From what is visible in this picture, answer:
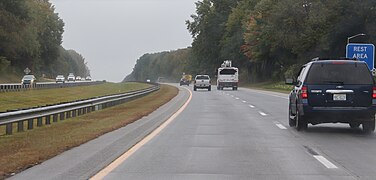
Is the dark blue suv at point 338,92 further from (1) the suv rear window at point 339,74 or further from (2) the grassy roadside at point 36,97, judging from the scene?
(2) the grassy roadside at point 36,97

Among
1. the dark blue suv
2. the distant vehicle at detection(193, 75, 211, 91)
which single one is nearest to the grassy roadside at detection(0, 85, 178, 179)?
the dark blue suv

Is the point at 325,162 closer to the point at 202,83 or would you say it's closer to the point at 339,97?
the point at 339,97

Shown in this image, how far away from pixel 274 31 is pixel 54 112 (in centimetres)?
7068

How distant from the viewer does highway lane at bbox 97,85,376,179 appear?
10258 mm

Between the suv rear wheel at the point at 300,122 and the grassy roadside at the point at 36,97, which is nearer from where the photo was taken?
the suv rear wheel at the point at 300,122

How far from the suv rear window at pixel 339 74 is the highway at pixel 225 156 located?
1515mm

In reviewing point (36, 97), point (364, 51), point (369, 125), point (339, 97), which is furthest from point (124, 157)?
point (36, 97)

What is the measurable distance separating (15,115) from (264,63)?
98.2 m

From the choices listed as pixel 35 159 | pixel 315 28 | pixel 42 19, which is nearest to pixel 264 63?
pixel 315 28

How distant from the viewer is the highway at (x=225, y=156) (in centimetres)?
1016

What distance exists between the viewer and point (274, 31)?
88.8 m

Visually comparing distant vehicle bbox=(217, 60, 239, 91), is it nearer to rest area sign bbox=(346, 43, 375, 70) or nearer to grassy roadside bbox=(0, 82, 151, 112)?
grassy roadside bbox=(0, 82, 151, 112)

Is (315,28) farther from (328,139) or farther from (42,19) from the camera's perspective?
(328,139)

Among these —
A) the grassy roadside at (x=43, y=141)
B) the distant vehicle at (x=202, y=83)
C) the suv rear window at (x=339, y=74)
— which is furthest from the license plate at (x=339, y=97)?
the distant vehicle at (x=202, y=83)
